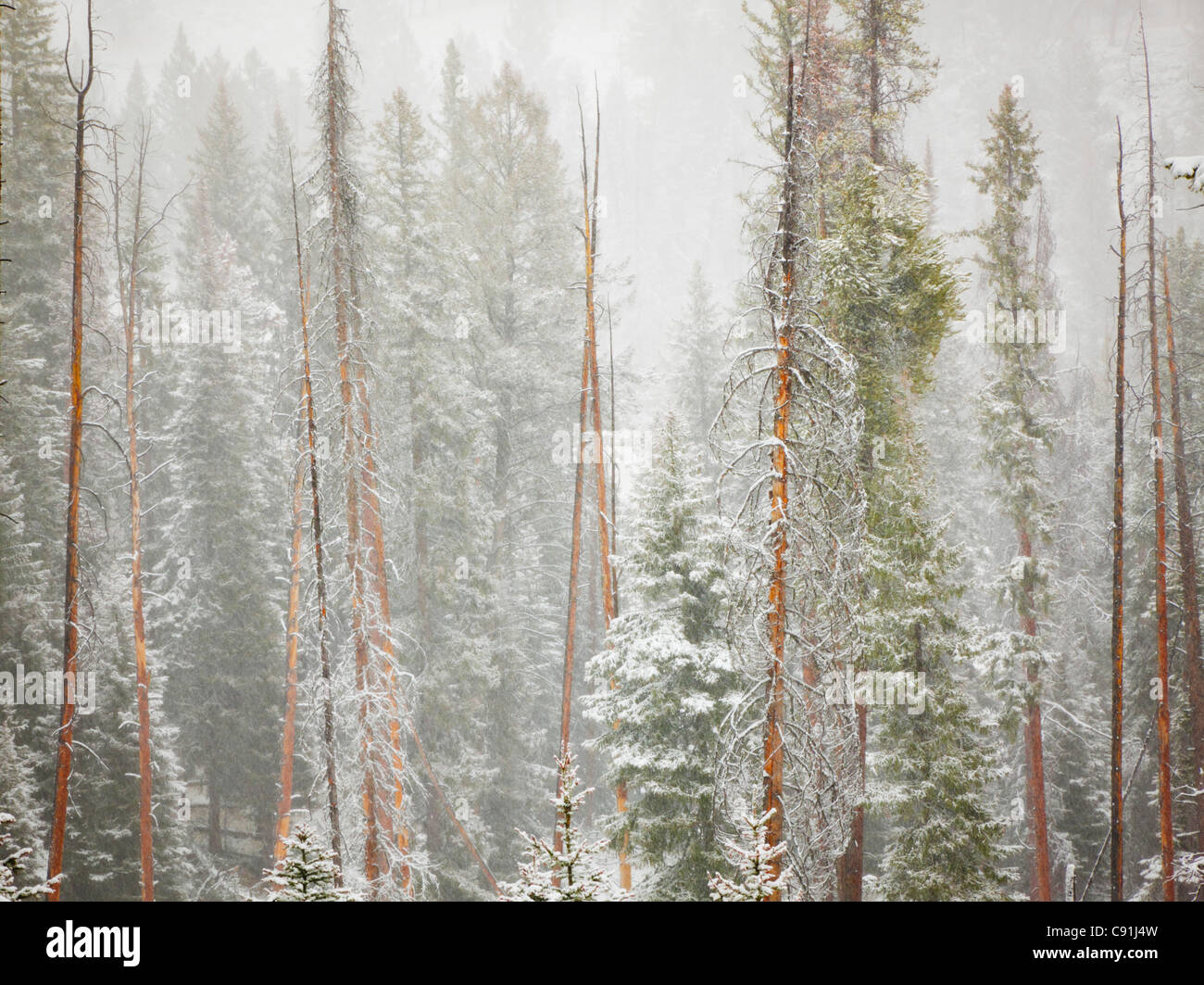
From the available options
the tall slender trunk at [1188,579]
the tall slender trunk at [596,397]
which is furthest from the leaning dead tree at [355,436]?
the tall slender trunk at [1188,579]

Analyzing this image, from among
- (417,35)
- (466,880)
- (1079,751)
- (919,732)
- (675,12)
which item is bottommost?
(466,880)

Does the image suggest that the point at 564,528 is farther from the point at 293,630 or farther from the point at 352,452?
the point at 352,452

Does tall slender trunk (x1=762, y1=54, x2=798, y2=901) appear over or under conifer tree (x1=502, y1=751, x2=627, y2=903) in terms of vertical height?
over

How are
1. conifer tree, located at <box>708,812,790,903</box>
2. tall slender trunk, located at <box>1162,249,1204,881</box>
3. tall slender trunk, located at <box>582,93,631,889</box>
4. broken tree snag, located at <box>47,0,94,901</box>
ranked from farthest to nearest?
tall slender trunk, located at <box>582,93,631,889</box> < tall slender trunk, located at <box>1162,249,1204,881</box> < broken tree snag, located at <box>47,0,94,901</box> < conifer tree, located at <box>708,812,790,903</box>

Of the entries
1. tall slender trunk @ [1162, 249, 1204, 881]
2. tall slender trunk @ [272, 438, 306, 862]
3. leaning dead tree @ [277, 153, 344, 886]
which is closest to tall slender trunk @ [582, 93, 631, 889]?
leaning dead tree @ [277, 153, 344, 886]

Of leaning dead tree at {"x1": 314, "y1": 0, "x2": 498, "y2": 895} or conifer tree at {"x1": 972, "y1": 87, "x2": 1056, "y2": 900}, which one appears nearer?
leaning dead tree at {"x1": 314, "y1": 0, "x2": 498, "y2": 895}

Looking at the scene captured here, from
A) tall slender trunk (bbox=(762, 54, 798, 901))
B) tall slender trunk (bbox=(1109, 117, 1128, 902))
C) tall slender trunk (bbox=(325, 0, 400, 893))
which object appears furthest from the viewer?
tall slender trunk (bbox=(325, 0, 400, 893))

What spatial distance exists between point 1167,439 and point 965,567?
7490 mm

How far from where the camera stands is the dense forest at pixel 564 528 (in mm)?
8867

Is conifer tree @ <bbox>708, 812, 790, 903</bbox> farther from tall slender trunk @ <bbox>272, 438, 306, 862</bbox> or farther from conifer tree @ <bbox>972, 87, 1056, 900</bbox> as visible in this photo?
conifer tree @ <bbox>972, 87, 1056, 900</bbox>

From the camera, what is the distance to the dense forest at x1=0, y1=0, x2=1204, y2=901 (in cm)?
887
